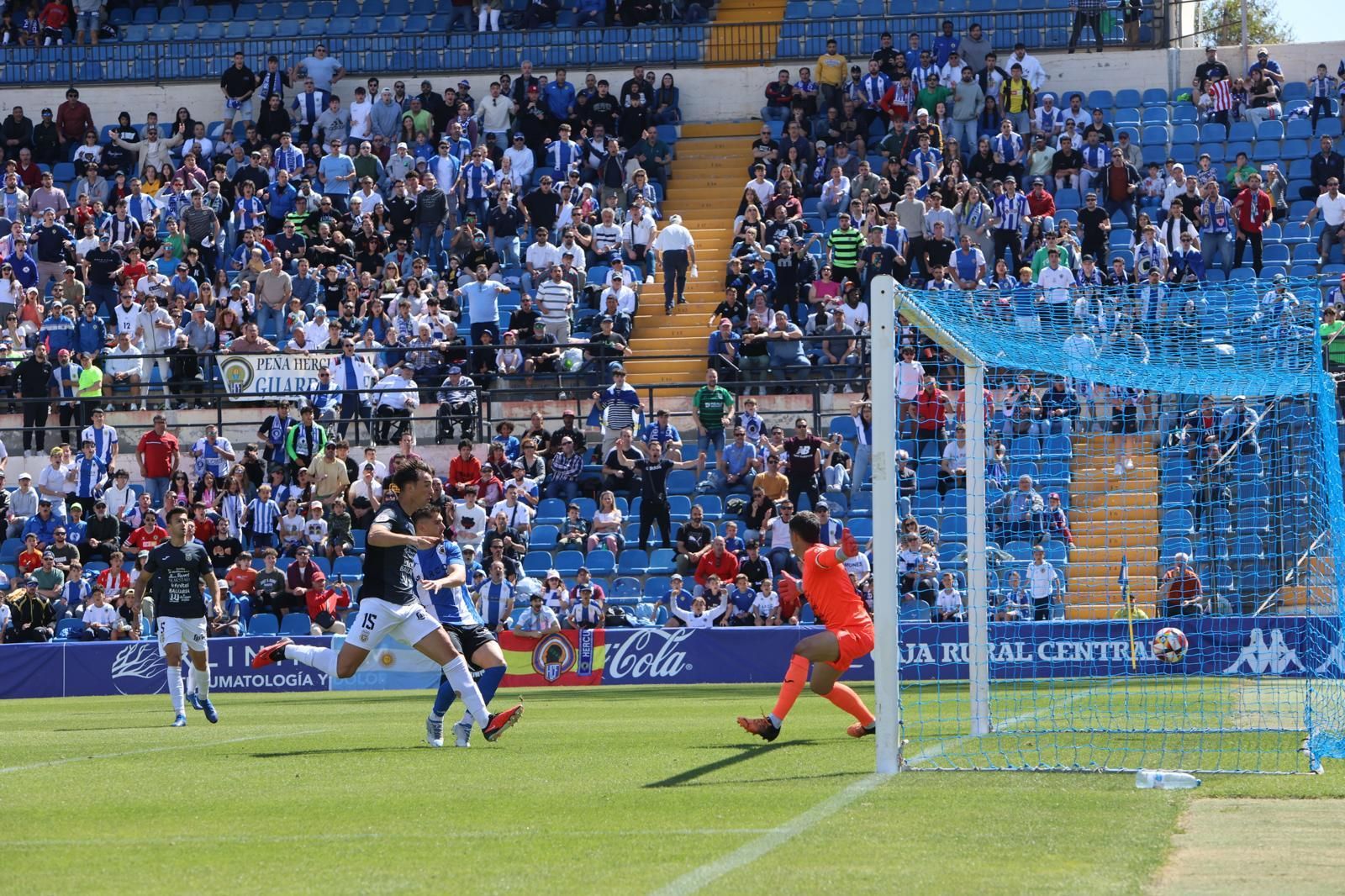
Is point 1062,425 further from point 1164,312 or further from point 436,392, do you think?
point 436,392

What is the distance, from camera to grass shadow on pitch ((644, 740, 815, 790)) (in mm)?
10680

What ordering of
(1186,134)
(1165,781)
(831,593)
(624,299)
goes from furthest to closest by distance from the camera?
(1186,134)
(624,299)
(831,593)
(1165,781)

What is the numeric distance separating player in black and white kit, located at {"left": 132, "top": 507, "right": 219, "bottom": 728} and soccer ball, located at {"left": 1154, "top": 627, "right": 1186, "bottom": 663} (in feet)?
33.2

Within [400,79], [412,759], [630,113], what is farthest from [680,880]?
[400,79]

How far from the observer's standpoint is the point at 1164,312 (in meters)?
20.8

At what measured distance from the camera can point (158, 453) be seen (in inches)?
1131

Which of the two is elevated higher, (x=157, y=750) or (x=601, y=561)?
(x=601, y=561)

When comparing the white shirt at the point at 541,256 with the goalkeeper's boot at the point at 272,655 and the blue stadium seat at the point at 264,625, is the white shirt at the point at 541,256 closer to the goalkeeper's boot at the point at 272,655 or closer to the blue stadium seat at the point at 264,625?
the blue stadium seat at the point at 264,625

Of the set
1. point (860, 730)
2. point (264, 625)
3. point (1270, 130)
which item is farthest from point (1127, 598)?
point (1270, 130)

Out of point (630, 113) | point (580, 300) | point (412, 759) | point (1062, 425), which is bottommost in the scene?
point (412, 759)

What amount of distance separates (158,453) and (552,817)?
21.0 metres

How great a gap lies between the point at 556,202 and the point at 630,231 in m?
1.70

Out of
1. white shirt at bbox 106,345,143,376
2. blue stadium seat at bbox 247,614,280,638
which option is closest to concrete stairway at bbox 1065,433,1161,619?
blue stadium seat at bbox 247,614,280,638

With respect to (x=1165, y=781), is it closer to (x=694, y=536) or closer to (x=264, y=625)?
(x=694, y=536)
